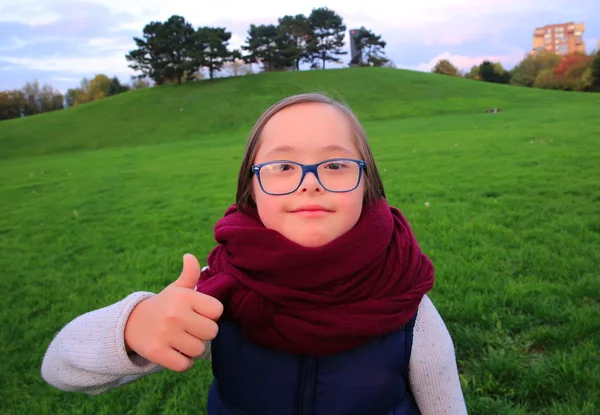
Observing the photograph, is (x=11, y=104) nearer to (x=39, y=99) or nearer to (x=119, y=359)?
(x=39, y=99)

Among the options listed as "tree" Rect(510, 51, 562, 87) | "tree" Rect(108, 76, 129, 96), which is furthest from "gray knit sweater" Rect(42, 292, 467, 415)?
"tree" Rect(108, 76, 129, 96)

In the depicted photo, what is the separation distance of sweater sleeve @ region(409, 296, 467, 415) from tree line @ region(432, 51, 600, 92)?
49.7m

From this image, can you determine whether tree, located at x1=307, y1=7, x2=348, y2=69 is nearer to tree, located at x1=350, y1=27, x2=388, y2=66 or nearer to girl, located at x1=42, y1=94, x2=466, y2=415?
tree, located at x1=350, y1=27, x2=388, y2=66

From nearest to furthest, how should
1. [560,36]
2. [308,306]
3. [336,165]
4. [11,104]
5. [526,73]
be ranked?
[308,306] < [336,165] < [11,104] < [526,73] < [560,36]

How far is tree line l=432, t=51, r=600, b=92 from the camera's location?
42466mm

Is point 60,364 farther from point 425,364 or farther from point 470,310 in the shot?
point 470,310

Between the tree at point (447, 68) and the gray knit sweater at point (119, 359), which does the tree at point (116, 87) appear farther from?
the gray knit sweater at point (119, 359)

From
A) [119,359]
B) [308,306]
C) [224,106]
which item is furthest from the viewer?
[224,106]

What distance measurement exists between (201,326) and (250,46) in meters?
54.9

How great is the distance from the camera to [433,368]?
1.33m

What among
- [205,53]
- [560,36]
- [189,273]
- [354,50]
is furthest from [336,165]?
A: [560,36]

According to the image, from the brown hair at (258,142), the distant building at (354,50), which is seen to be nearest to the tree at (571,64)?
the distant building at (354,50)

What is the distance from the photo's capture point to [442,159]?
10.3 meters

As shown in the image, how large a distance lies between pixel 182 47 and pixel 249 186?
47.1 metres
